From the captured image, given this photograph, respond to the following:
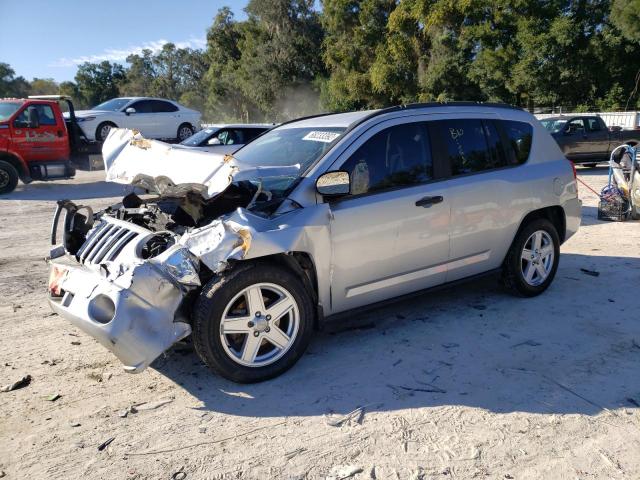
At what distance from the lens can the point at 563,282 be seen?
5855 mm

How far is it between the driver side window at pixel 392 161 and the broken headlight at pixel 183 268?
4.44 feet

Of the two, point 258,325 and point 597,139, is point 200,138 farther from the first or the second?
point 597,139

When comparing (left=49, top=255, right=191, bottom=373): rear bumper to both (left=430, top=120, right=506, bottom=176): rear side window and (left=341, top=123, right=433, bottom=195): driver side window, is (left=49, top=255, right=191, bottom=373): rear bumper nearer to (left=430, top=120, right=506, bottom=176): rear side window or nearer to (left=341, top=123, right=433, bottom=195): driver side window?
(left=341, top=123, right=433, bottom=195): driver side window

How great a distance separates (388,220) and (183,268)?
5.31 feet

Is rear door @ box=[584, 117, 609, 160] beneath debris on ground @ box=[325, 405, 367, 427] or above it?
above

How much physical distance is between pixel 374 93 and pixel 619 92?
18.2 metres

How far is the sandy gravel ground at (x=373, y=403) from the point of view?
2.92 meters

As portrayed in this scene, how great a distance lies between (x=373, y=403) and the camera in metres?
3.49

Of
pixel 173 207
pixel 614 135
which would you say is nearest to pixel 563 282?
pixel 173 207

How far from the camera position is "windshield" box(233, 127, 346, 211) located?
385 centimetres

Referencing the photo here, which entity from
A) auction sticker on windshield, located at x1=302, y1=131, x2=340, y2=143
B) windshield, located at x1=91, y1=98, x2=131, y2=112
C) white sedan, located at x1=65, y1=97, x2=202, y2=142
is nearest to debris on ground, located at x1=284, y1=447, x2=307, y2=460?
auction sticker on windshield, located at x1=302, y1=131, x2=340, y2=143

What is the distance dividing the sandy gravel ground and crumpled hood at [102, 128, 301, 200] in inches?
47.1

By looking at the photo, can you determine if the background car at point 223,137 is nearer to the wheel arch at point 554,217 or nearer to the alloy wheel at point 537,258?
the wheel arch at point 554,217

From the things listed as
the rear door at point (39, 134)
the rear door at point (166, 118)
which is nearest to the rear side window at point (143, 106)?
the rear door at point (166, 118)
